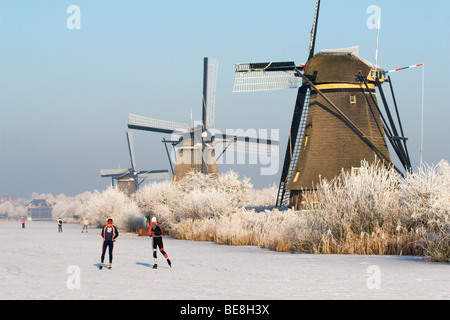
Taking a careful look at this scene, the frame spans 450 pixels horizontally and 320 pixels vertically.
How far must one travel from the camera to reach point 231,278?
45.5 ft

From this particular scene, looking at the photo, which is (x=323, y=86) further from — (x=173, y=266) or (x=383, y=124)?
(x=173, y=266)

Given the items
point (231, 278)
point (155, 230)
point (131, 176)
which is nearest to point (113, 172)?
point (131, 176)

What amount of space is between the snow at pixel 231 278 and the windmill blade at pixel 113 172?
209 ft

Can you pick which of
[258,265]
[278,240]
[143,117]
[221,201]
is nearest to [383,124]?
[221,201]

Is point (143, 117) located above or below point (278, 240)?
above

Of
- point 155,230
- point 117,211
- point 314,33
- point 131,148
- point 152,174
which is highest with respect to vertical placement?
point 314,33

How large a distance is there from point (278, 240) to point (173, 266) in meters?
6.83

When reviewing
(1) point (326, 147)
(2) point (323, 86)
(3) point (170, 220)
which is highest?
(2) point (323, 86)

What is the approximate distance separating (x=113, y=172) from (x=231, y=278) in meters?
74.9

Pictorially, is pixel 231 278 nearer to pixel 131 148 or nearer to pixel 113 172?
pixel 131 148

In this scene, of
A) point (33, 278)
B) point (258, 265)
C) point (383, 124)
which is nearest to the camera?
point (33, 278)

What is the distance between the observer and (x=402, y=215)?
65.9ft

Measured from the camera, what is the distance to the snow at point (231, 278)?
36.7 ft

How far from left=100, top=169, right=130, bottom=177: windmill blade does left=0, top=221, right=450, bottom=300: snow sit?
63.8 metres
